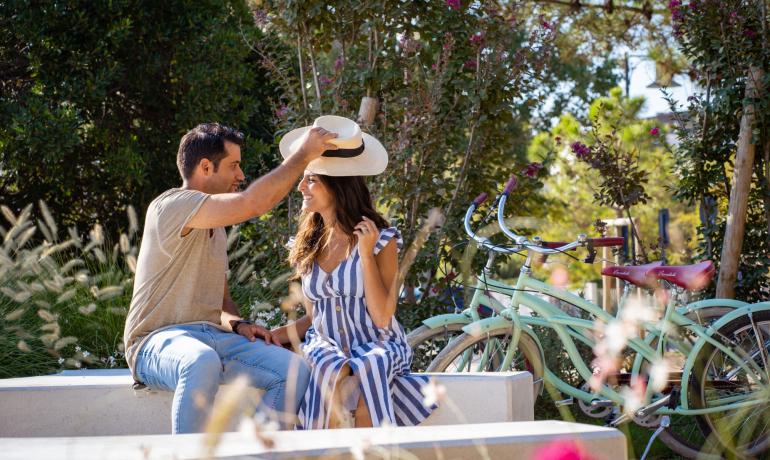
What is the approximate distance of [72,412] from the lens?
3199 millimetres

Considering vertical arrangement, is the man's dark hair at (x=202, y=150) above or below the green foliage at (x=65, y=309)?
above

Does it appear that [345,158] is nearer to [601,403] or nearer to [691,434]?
[601,403]

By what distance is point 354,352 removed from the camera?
10.6 ft

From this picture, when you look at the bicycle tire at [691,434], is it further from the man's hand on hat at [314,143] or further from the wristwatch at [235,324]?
the man's hand on hat at [314,143]

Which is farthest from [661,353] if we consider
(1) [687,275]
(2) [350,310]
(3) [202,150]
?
(3) [202,150]

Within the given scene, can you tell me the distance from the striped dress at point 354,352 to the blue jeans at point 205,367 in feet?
0.26

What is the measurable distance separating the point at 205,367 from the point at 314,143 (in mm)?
787

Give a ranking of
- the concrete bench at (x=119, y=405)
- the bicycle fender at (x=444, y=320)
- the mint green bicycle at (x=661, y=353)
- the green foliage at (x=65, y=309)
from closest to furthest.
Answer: the concrete bench at (x=119, y=405) → the mint green bicycle at (x=661, y=353) → the bicycle fender at (x=444, y=320) → the green foliage at (x=65, y=309)

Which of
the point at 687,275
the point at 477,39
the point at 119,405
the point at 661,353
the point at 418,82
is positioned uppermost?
the point at 477,39

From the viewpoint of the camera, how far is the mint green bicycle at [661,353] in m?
4.54

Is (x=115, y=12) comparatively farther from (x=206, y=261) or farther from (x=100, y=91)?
(x=206, y=261)

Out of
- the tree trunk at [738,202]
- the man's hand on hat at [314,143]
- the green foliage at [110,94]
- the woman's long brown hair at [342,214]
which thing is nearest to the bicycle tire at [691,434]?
the tree trunk at [738,202]

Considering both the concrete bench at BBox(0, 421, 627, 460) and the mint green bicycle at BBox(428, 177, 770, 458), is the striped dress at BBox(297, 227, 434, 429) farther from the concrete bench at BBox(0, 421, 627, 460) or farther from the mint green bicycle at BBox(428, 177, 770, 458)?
the mint green bicycle at BBox(428, 177, 770, 458)

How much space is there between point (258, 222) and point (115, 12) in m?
2.34
